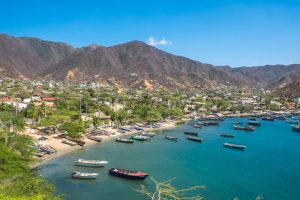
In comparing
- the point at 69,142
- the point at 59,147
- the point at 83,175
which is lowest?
the point at 83,175

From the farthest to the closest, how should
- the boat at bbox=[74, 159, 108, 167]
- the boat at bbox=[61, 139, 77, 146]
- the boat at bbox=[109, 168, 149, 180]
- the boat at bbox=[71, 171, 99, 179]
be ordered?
the boat at bbox=[61, 139, 77, 146] → the boat at bbox=[74, 159, 108, 167] → the boat at bbox=[109, 168, 149, 180] → the boat at bbox=[71, 171, 99, 179]

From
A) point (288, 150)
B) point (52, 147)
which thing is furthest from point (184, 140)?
point (52, 147)

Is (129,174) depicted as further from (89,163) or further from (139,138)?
(139,138)

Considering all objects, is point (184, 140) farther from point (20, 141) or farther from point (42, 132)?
point (20, 141)

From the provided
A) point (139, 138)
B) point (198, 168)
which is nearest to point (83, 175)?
point (198, 168)

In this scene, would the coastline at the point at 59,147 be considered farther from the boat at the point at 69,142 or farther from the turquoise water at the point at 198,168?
the turquoise water at the point at 198,168

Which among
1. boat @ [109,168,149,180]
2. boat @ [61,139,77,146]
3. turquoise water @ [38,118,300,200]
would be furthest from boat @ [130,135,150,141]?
boat @ [109,168,149,180]

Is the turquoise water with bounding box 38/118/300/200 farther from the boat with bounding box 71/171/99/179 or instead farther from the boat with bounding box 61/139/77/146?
the boat with bounding box 61/139/77/146

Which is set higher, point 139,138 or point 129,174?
point 139,138

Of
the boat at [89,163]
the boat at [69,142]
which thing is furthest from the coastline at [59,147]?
the boat at [89,163]
